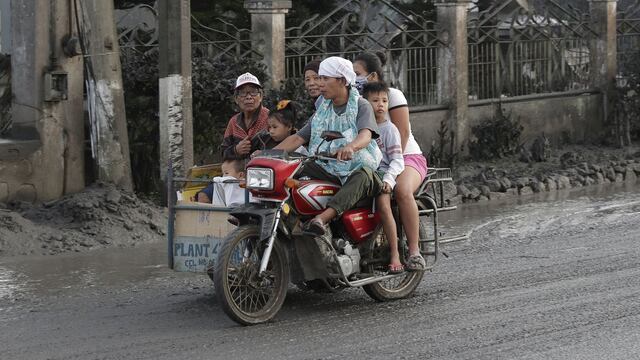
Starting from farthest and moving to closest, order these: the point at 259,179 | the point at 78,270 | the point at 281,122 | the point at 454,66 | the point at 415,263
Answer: the point at 454,66 → the point at 78,270 → the point at 281,122 → the point at 415,263 → the point at 259,179

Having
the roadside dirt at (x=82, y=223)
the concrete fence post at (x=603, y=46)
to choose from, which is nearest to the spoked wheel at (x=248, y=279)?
the roadside dirt at (x=82, y=223)

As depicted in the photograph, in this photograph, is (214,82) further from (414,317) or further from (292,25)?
(414,317)

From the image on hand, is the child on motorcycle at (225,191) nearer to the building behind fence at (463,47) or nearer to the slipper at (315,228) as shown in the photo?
the slipper at (315,228)

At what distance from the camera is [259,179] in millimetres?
8297

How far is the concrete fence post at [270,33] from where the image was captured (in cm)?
1538

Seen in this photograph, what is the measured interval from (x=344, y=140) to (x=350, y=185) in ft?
1.16

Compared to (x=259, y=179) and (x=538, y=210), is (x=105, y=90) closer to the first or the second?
(x=259, y=179)

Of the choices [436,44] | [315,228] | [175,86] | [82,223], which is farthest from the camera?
[436,44]

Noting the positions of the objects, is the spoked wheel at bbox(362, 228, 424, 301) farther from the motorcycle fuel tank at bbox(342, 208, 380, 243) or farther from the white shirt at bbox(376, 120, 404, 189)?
the white shirt at bbox(376, 120, 404, 189)

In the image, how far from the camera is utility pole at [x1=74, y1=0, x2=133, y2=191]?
1242cm

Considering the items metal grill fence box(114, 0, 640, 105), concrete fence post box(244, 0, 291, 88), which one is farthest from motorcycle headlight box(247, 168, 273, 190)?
concrete fence post box(244, 0, 291, 88)

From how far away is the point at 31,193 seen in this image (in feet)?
40.7

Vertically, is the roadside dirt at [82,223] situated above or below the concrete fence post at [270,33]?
below

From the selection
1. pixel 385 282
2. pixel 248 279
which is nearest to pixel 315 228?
pixel 248 279
